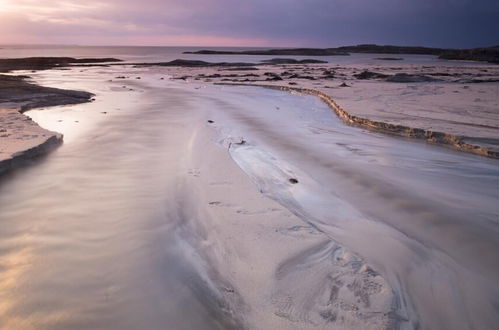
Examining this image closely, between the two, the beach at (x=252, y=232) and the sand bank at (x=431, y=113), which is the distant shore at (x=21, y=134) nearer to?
the beach at (x=252, y=232)

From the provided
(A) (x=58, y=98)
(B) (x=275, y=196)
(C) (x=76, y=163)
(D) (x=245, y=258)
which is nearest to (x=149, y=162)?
(C) (x=76, y=163)

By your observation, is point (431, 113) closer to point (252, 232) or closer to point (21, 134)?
point (252, 232)

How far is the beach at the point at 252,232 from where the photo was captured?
2.16 m

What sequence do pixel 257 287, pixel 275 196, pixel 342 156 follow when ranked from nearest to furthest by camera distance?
pixel 257 287
pixel 275 196
pixel 342 156

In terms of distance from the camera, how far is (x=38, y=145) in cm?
514

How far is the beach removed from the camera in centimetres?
216

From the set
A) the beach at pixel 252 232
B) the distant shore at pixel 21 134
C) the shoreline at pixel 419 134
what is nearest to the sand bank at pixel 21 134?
the distant shore at pixel 21 134

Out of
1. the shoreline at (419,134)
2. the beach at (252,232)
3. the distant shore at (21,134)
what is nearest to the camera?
the beach at (252,232)

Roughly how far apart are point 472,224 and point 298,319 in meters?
2.10

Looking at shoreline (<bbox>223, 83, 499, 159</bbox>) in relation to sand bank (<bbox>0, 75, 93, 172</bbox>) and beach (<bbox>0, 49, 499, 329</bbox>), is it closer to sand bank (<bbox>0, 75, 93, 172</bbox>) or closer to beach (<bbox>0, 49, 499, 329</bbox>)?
beach (<bbox>0, 49, 499, 329</bbox>)

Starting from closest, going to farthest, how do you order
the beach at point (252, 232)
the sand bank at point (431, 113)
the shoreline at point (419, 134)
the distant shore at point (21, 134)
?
the beach at point (252, 232), the distant shore at point (21, 134), the shoreline at point (419, 134), the sand bank at point (431, 113)

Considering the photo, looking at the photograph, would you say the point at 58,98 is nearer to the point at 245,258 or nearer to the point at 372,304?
the point at 245,258

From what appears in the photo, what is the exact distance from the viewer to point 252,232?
3080 mm

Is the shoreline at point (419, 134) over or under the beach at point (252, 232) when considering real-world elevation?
over
